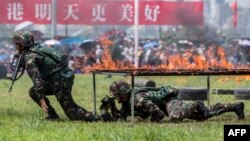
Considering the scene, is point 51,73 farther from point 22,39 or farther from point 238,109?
point 238,109

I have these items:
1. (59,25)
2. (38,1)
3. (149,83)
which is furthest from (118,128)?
(59,25)

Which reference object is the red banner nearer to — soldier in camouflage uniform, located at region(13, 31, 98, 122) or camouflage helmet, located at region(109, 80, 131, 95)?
soldier in camouflage uniform, located at region(13, 31, 98, 122)

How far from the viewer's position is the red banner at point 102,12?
35219mm

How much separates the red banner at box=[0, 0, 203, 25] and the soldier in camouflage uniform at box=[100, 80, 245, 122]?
76.3 ft

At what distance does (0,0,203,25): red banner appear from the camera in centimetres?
3522

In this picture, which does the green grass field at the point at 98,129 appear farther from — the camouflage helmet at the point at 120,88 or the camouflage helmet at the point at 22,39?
the camouflage helmet at the point at 22,39

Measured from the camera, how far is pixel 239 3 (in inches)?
1531

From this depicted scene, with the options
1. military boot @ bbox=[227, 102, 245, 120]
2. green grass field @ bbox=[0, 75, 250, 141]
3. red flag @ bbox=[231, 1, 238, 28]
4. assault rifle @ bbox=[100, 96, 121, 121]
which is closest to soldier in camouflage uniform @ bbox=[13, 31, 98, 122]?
green grass field @ bbox=[0, 75, 250, 141]

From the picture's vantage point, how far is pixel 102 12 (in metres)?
36.3

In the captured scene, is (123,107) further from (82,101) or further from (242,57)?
(242,57)

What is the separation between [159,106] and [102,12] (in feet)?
81.1

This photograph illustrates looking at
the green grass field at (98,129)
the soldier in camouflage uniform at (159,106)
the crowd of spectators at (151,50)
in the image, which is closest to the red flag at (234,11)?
the crowd of spectators at (151,50)

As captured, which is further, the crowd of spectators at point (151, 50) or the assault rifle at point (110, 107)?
the crowd of spectators at point (151, 50)

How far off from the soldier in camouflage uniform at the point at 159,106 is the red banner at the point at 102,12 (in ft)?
76.3
